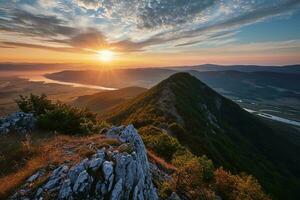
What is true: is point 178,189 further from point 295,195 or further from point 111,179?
point 295,195

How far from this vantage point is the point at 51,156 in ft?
49.9

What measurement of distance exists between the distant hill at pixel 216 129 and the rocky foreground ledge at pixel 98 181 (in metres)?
45.0

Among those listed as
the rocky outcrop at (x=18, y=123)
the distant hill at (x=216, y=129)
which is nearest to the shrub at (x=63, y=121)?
the rocky outcrop at (x=18, y=123)

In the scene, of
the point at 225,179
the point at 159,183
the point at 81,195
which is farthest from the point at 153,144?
the point at 81,195

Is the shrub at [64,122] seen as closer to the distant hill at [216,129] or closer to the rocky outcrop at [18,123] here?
the rocky outcrop at [18,123]

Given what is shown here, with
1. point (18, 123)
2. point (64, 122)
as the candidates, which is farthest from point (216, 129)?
point (18, 123)

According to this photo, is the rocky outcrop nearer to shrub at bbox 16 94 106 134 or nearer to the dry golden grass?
shrub at bbox 16 94 106 134

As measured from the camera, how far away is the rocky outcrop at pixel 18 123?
73.4 feet

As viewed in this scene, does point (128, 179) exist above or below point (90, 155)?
below

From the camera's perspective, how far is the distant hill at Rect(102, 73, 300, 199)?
70.6 meters

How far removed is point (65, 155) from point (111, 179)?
182 inches

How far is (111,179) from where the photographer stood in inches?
503

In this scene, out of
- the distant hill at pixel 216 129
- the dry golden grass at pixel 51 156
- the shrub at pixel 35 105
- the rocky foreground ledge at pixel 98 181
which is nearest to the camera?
the rocky foreground ledge at pixel 98 181

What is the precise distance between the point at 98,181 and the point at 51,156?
4.96 meters
